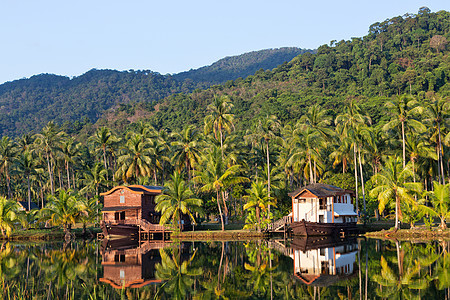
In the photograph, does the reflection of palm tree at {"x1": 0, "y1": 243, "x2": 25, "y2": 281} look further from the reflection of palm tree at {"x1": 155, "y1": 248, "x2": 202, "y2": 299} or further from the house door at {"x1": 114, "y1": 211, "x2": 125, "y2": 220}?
the house door at {"x1": 114, "y1": 211, "x2": 125, "y2": 220}

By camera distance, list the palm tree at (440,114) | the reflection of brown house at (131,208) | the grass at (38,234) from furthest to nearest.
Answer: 1. the reflection of brown house at (131,208)
2. the grass at (38,234)
3. the palm tree at (440,114)

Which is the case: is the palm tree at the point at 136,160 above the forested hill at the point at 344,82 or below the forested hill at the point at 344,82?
below

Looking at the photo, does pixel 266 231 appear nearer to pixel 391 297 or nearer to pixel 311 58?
pixel 391 297

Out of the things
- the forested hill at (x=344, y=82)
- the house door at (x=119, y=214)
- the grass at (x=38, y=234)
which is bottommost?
the grass at (x=38, y=234)

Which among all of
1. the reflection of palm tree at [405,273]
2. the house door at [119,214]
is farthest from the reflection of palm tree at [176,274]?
the house door at [119,214]

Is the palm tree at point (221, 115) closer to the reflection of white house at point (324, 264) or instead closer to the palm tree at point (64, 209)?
the palm tree at point (64, 209)

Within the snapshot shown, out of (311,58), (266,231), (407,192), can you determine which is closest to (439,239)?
(407,192)

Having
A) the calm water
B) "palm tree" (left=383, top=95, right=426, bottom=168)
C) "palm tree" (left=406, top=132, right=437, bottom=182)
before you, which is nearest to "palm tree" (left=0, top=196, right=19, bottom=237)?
the calm water

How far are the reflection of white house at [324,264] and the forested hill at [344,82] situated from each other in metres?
63.4

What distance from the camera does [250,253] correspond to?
4072 centimetres

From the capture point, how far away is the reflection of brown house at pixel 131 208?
6331 cm

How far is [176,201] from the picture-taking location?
5894 cm

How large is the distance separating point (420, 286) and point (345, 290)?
11.7ft

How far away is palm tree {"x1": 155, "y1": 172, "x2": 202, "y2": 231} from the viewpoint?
5778cm
